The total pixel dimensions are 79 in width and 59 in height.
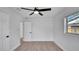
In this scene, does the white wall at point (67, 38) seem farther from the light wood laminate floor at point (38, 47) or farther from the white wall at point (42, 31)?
the white wall at point (42, 31)

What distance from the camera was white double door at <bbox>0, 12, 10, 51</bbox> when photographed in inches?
170

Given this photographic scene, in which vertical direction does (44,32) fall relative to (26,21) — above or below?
below

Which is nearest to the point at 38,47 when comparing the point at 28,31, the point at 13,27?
the point at 13,27

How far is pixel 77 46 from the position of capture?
137 inches

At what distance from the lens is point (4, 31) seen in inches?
183

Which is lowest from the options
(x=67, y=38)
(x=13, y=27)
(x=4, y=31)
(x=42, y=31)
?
(x=67, y=38)

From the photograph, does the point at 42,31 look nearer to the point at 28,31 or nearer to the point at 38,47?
the point at 28,31

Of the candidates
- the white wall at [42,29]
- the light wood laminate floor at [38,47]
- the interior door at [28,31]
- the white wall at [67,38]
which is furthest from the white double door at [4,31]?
the white wall at [42,29]

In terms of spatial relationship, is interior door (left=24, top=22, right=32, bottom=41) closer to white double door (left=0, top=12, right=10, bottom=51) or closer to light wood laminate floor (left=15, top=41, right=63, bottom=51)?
light wood laminate floor (left=15, top=41, right=63, bottom=51)

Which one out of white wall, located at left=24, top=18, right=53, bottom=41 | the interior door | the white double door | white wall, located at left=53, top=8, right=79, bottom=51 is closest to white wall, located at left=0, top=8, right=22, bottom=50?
the white double door
